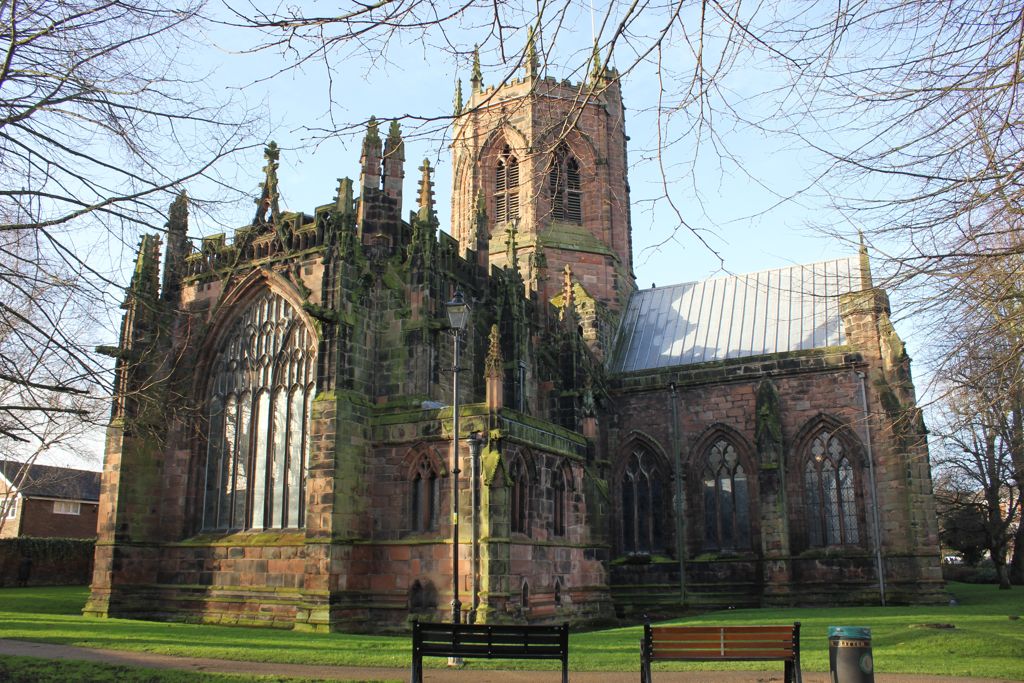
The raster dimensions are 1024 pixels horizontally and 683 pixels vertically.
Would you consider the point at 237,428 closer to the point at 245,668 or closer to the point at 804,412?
the point at 245,668

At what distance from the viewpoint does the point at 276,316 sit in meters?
24.0

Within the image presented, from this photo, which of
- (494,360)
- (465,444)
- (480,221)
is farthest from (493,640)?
(480,221)

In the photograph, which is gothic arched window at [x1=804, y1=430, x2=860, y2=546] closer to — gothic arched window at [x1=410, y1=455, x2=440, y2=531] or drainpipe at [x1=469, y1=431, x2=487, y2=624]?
drainpipe at [x1=469, y1=431, x2=487, y2=624]

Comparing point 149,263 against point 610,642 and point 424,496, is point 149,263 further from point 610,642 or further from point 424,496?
point 610,642

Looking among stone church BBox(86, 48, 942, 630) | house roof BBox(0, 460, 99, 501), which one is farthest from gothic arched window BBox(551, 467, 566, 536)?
house roof BBox(0, 460, 99, 501)

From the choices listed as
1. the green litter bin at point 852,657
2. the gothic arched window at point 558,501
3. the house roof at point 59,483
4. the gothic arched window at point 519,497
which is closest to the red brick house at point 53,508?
the house roof at point 59,483

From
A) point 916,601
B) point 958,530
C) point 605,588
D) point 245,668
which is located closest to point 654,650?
point 245,668

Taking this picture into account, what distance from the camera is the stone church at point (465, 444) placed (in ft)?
66.7

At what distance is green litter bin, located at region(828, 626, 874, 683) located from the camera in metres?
8.61

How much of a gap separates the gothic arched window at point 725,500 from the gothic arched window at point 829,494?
209 centimetres

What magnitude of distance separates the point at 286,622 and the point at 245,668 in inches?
343

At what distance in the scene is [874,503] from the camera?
26484mm

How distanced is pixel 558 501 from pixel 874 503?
34.5ft

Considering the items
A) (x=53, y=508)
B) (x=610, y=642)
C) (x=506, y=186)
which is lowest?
(x=610, y=642)
